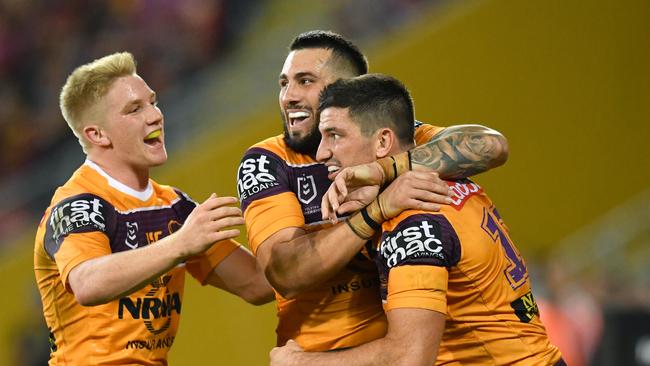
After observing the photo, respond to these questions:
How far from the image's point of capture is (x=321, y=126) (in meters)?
4.54

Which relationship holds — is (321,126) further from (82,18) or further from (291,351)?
(82,18)

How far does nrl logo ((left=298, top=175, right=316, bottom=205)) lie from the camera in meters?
4.88

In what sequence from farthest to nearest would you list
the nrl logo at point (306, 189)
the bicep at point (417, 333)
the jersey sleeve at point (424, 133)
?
the jersey sleeve at point (424, 133)
the nrl logo at point (306, 189)
the bicep at point (417, 333)

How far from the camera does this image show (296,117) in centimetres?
499

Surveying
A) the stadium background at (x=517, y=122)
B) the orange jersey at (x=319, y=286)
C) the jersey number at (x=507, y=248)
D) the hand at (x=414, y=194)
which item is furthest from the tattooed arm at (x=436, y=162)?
the stadium background at (x=517, y=122)

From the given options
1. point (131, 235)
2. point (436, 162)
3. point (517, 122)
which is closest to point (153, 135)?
point (131, 235)

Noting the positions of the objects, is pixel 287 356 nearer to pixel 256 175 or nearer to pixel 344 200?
pixel 344 200

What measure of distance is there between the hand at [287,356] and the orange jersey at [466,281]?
15.9 inches

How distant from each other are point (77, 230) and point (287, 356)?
1060 mm

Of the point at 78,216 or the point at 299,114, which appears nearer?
the point at 78,216

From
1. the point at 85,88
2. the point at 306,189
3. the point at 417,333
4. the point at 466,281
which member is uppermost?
the point at 85,88

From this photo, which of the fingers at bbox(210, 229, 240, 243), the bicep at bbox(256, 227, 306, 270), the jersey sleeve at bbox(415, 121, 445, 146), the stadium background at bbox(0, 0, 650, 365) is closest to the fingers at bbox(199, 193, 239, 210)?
the fingers at bbox(210, 229, 240, 243)

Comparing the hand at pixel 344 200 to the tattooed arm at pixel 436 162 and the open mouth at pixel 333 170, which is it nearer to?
the tattooed arm at pixel 436 162

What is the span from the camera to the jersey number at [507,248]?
13.9ft
